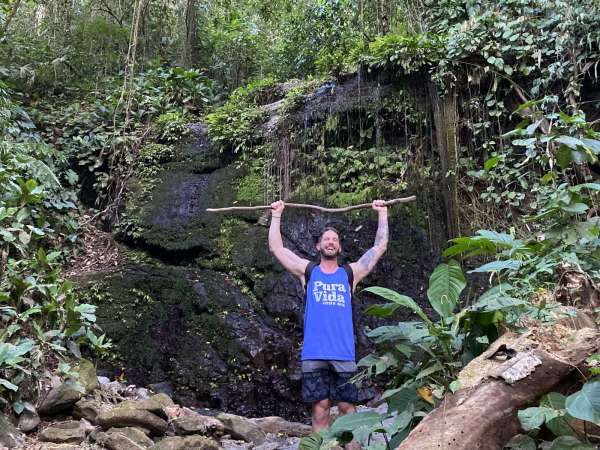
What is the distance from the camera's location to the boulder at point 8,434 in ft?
11.8

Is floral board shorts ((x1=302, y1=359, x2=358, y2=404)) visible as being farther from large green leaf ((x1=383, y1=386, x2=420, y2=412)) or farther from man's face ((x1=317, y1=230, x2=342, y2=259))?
large green leaf ((x1=383, y1=386, x2=420, y2=412))

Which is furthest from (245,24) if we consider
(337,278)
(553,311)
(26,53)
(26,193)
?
(553,311)

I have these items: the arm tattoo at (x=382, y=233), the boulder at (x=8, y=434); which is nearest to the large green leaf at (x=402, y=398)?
the arm tattoo at (x=382, y=233)

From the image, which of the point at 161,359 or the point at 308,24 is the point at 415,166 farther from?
the point at 161,359

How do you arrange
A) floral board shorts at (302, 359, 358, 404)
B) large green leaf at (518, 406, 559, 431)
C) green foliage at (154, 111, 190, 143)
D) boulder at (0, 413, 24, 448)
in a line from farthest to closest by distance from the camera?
green foliage at (154, 111, 190, 143) → boulder at (0, 413, 24, 448) → floral board shorts at (302, 359, 358, 404) → large green leaf at (518, 406, 559, 431)

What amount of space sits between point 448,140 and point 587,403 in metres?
5.87

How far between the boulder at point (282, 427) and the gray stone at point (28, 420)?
1802 mm

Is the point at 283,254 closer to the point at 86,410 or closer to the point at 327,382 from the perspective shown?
the point at 327,382

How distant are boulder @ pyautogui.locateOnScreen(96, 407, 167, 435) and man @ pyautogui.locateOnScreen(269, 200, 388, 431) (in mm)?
1302

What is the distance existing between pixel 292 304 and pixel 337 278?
2763mm

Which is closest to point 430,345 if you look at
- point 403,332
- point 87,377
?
point 403,332

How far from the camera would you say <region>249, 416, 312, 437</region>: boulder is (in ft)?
16.2

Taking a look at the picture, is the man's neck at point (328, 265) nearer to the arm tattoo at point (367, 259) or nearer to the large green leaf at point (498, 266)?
the arm tattoo at point (367, 259)

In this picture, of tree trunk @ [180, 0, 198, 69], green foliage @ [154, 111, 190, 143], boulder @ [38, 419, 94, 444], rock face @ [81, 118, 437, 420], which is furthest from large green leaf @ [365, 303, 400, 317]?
tree trunk @ [180, 0, 198, 69]
